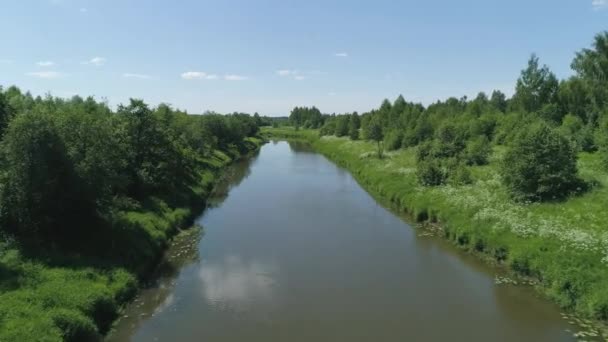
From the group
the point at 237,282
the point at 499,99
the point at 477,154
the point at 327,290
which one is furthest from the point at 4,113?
the point at 499,99

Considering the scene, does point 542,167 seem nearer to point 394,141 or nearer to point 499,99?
point 394,141

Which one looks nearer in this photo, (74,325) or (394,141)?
(74,325)

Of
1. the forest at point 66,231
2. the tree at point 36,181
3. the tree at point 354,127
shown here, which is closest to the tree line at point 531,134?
the tree at point 354,127

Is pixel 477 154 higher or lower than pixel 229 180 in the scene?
higher

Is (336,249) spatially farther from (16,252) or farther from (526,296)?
(16,252)

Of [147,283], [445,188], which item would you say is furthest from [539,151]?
[147,283]

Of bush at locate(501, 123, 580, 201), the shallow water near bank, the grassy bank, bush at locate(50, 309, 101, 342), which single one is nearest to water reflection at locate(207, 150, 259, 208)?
the shallow water near bank

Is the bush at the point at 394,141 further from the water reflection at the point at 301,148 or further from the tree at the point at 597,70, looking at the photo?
the water reflection at the point at 301,148
